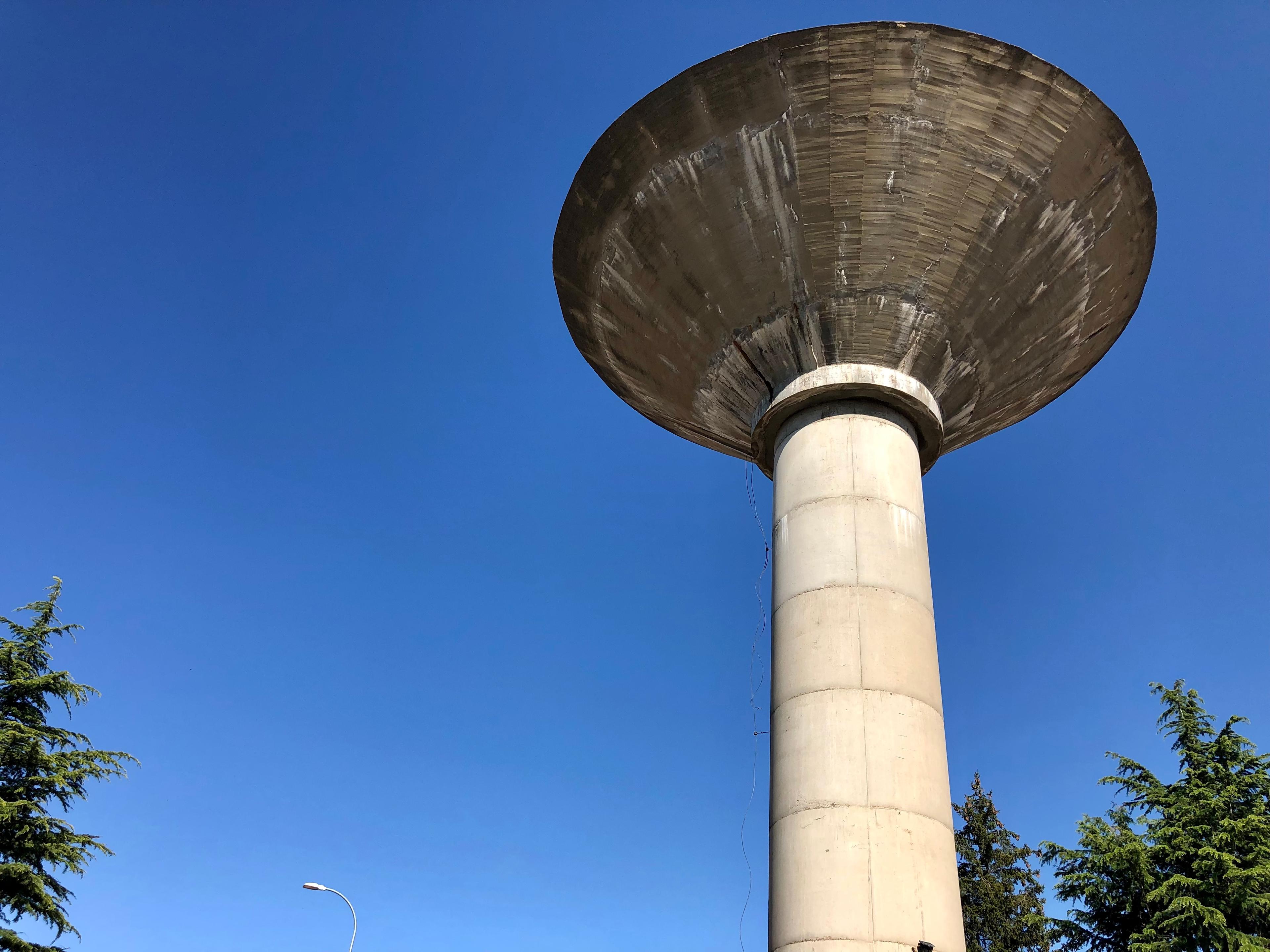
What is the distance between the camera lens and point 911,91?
1202cm

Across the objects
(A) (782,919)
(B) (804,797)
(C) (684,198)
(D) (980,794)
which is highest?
(D) (980,794)

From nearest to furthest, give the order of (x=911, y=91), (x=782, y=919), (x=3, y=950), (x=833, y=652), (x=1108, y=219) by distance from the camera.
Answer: (x=782, y=919)
(x=833, y=652)
(x=911, y=91)
(x=1108, y=219)
(x=3, y=950)

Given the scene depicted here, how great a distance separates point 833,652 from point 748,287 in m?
5.31

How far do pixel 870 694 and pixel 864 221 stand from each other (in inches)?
243

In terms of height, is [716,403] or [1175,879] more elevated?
[716,403]

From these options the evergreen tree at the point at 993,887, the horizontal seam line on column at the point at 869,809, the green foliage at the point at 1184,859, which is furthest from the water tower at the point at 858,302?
the evergreen tree at the point at 993,887

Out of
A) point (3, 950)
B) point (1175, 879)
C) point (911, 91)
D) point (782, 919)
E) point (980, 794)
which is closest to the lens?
point (782, 919)

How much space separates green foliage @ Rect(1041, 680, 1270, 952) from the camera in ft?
64.6

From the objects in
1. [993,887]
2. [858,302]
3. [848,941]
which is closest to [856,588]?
[848,941]

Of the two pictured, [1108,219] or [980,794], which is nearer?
[1108,219]

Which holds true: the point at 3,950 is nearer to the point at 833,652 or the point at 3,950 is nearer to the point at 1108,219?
the point at 833,652

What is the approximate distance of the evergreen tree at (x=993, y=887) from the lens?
32438mm

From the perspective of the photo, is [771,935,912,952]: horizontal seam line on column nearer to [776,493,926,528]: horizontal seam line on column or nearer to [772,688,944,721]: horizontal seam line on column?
[772,688,944,721]: horizontal seam line on column

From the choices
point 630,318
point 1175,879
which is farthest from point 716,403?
point 1175,879
